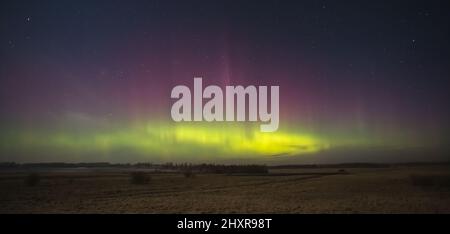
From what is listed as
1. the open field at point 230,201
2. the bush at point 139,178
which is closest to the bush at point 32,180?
the open field at point 230,201

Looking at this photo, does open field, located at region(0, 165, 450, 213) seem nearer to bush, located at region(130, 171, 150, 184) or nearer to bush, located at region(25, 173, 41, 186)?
bush, located at region(25, 173, 41, 186)

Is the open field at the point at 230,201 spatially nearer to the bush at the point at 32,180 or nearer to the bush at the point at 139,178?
the bush at the point at 32,180

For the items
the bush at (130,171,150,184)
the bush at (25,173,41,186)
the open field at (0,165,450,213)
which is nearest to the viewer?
the open field at (0,165,450,213)

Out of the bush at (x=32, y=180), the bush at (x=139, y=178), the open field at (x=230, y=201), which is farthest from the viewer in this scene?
the bush at (x=139, y=178)

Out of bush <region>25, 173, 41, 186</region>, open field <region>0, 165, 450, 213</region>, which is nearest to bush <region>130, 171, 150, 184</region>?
open field <region>0, 165, 450, 213</region>

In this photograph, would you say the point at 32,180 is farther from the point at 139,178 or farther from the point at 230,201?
the point at 230,201

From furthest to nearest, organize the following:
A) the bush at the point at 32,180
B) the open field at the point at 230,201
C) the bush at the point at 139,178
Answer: the bush at the point at 139,178 < the bush at the point at 32,180 < the open field at the point at 230,201

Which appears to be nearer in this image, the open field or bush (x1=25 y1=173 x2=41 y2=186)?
the open field

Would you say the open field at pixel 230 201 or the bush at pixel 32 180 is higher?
the bush at pixel 32 180

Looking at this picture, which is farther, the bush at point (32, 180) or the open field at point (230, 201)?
the bush at point (32, 180)
